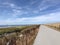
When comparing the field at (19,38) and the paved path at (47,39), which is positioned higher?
the field at (19,38)

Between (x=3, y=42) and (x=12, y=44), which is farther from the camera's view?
(x=3, y=42)

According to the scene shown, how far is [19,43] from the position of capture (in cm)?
803

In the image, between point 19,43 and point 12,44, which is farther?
point 19,43

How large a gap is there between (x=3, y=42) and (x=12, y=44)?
1.26m

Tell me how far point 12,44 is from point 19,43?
3.55 feet

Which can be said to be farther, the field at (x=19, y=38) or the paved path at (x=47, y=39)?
the paved path at (x=47, y=39)

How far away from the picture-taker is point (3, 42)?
807 centimetres

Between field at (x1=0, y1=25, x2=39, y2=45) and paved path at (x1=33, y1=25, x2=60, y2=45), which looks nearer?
field at (x1=0, y1=25, x2=39, y2=45)

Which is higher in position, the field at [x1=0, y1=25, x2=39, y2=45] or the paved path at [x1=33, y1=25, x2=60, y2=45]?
the field at [x1=0, y1=25, x2=39, y2=45]

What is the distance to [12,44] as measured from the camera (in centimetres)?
699

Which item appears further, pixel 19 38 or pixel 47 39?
pixel 47 39

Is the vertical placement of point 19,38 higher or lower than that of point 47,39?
higher

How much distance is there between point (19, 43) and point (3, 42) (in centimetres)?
91
